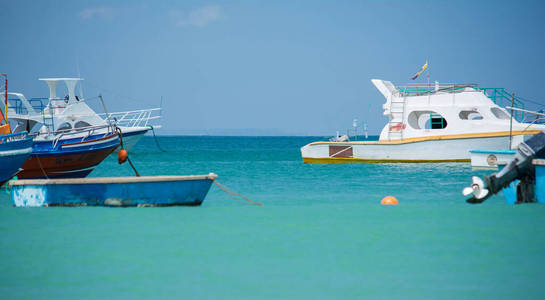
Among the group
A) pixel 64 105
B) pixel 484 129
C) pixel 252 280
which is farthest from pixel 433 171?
pixel 64 105

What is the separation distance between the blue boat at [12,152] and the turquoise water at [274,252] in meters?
4.40

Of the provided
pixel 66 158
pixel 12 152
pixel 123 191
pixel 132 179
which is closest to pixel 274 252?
pixel 132 179

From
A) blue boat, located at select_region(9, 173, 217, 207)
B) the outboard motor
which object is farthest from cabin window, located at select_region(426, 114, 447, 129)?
blue boat, located at select_region(9, 173, 217, 207)

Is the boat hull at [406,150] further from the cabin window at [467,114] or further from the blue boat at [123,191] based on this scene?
the blue boat at [123,191]

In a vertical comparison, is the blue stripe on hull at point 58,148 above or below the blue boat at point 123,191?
above

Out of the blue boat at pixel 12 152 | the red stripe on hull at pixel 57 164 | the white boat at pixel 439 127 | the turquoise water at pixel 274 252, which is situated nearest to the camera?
the turquoise water at pixel 274 252

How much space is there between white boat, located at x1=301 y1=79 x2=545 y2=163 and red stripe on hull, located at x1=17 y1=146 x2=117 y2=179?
1187cm

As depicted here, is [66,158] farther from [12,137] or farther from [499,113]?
[499,113]

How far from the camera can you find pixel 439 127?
2544 cm

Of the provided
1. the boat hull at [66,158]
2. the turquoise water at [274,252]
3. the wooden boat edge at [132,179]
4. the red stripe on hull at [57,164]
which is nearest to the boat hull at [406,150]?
the boat hull at [66,158]

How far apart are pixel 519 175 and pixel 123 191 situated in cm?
815

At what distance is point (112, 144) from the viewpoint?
22.1m

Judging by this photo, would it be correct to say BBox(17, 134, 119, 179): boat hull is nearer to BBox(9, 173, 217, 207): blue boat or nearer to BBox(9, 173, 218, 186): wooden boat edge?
BBox(9, 173, 217, 207): blue boat

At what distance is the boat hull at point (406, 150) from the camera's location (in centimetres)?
2335
